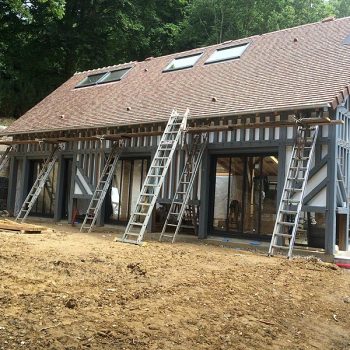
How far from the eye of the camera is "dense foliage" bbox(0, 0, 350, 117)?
1069 inches

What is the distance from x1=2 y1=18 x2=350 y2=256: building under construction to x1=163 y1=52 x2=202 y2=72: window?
66 millimetres

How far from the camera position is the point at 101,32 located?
2828cm

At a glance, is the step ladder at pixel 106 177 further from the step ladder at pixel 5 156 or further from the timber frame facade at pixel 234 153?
the step ladder at pixel 5 156

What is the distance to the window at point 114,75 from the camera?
1748 centimetres

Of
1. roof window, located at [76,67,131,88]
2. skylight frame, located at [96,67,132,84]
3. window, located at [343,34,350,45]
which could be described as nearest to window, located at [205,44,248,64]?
window, located at [343,34,350,45]

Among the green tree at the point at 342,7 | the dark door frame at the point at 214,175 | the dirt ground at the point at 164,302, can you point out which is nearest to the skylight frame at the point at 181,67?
the dark door frame at the point at 214,175

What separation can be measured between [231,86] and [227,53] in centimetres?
307

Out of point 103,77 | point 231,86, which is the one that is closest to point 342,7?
point 103,77

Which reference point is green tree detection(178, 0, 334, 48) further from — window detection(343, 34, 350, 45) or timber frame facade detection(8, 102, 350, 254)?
timber frame facade detection(8, 102, 350, 254)

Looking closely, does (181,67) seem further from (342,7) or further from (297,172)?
(342,7)

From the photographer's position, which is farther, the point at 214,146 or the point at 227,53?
the point at 227,53

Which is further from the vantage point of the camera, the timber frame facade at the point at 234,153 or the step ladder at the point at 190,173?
the step ladder at the point at 190,173

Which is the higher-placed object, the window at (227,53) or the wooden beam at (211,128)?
the window at (227,53)

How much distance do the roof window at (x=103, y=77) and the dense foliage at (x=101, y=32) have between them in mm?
9494
